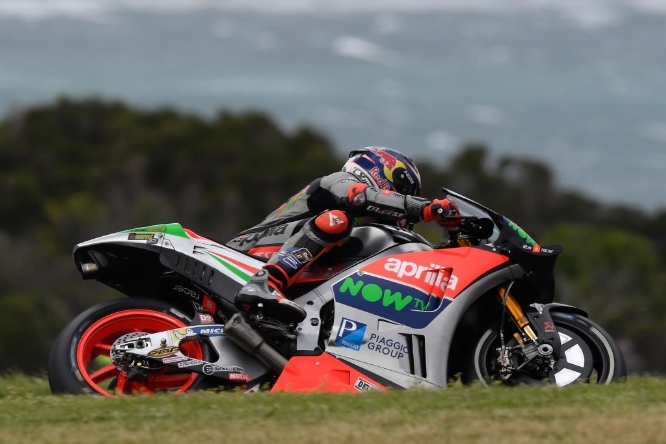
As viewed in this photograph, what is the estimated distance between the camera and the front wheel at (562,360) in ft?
25.8

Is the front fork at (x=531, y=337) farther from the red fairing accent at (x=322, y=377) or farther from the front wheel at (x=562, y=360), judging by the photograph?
the red fairing accent at (x=322, y=377)

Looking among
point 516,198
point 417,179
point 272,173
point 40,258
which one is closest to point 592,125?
point 516,198

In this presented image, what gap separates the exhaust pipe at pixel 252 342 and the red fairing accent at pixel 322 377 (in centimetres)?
10

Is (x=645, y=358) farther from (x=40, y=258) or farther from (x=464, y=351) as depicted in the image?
(x=464, y=351)

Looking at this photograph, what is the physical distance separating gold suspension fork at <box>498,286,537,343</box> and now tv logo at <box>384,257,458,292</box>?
1.14 ft

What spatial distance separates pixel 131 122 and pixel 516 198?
1048 inches

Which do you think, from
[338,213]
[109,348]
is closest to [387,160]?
[338,213]

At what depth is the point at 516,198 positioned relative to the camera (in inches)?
2987

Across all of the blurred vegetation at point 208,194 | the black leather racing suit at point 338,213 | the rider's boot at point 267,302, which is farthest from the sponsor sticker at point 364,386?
the blurred vegetation at point 208,194

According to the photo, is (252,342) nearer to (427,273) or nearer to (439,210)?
(427,273)

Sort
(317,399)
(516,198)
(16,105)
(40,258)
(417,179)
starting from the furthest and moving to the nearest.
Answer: (16,105), (516,198), (40,258), (417,179), (317,399)

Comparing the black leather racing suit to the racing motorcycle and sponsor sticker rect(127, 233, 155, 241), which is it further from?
sponsor sticker rect(127, 233, 155, 241)

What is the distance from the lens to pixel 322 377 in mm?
7812

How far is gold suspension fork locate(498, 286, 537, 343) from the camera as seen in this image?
7.86 meters
